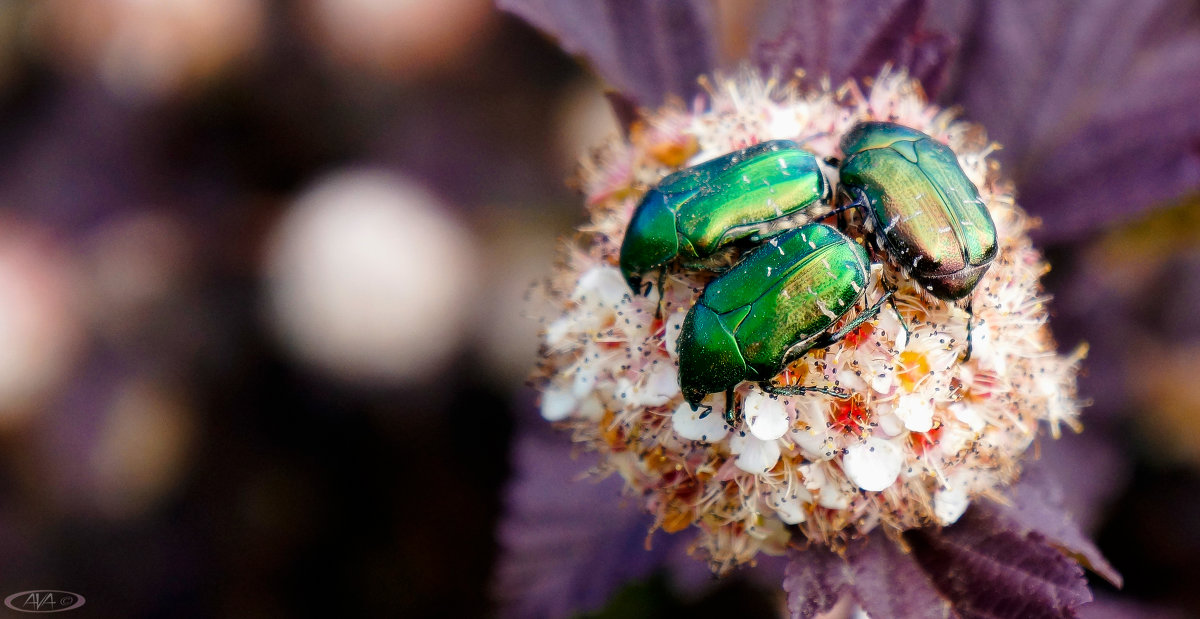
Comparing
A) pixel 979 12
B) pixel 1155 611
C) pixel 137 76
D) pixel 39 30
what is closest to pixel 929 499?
pixel 979 12

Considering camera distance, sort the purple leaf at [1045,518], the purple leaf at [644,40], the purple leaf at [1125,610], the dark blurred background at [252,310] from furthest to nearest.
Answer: the dark blurred background at [252,310] → the purple leaf at [1125,610] → the purple leaf at [644,40] → the purple leaf at [1045,518]

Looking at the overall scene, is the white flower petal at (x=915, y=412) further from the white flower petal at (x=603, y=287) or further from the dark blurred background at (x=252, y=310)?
the dark blurred background at (x=252, y=310)

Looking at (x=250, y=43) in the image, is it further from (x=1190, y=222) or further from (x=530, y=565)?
(x=1190, y=222)

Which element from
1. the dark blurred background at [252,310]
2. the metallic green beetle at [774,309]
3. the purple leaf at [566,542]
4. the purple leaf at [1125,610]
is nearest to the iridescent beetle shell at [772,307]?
the metallic green beetle at [774,309]

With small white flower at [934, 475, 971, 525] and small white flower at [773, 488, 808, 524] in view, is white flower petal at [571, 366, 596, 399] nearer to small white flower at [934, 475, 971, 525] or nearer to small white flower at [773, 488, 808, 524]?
small white flower at [773, 488, 808, 524]

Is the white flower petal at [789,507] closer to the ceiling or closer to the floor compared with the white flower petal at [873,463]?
closer to the floor

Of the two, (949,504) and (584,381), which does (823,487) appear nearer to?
(949,504)

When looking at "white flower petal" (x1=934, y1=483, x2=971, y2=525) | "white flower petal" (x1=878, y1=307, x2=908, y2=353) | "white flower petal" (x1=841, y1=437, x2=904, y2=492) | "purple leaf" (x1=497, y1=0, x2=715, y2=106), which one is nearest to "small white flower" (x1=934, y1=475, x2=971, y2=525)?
"white flower petal" (x1=934, y1=483, x2=971, y2=525)
